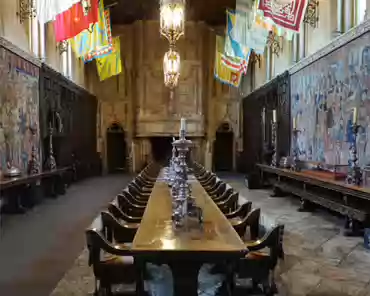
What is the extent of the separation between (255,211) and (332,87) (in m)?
7.23

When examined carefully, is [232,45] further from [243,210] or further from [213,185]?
[243,210]

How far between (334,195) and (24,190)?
748 cm

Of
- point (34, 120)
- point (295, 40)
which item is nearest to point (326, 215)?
point (295, 40)

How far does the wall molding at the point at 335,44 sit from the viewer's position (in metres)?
8.82

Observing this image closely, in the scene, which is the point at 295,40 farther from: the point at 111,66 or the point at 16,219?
the point at 16,219

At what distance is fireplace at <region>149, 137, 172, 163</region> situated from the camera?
23344mm

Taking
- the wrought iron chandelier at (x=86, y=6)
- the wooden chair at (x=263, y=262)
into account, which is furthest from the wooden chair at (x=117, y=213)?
the wrought iron chandelier at (x=86, y=6)

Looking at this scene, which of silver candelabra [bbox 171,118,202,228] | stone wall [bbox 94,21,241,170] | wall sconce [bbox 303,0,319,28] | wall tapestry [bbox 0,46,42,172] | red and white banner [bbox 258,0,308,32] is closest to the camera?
silver candelabra [bbox 171,118,202,228]

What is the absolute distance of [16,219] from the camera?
9336 millimetres

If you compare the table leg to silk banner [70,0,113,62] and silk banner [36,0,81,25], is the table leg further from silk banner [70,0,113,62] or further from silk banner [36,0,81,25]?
silk banner [70,0,113,62]

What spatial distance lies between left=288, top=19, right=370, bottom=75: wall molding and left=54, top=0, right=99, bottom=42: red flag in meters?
5.83

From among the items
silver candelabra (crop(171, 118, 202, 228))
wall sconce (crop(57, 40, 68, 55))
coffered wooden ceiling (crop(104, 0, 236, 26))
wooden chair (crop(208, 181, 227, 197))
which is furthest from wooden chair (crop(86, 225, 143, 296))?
coffered wooden ceiling (crop(104, 0, 236, 26))

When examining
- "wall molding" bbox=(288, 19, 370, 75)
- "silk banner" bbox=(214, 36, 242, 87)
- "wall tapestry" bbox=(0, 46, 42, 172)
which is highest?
"silk banner" bbox=(214, 36, 242, 87)

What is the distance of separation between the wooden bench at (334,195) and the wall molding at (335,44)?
307 cm
